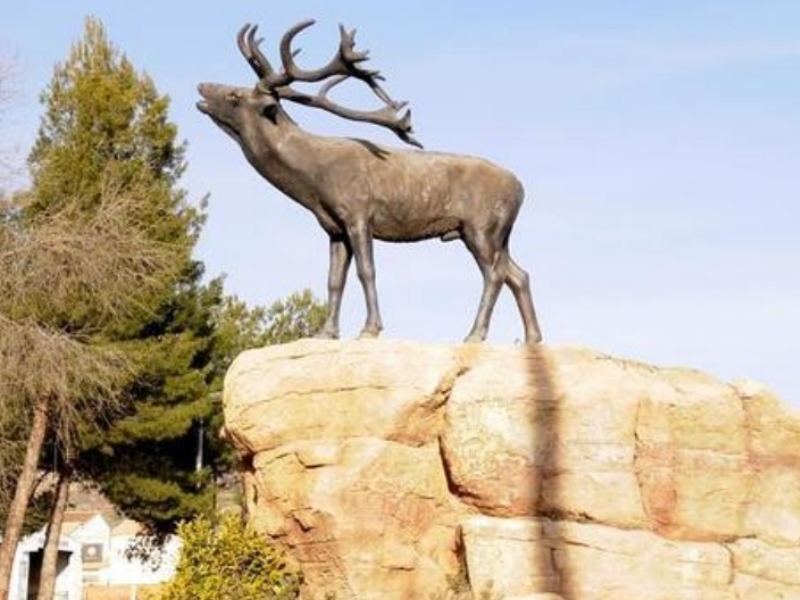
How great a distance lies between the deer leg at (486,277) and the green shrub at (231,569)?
2.97 m

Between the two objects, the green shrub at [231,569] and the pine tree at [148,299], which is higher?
the pine tree at [148,299]

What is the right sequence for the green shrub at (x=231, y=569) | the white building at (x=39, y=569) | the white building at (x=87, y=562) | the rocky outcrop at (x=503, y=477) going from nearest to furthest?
1. the rocky outcrop at (x=503, y=477)
2. the green shrub at (x=231, y=569)
3. the white building at (x=39, y=569)
4. the white building at (x=87, y=562)

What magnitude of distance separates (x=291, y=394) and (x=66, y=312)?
1211 cm

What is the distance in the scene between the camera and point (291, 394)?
49.4 ft

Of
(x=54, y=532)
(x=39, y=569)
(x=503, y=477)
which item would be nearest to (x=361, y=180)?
(x=503, y=477)

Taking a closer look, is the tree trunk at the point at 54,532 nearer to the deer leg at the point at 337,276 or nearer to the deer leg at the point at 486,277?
the deer leg at the point at 337,276

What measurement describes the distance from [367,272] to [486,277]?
50.2 inches

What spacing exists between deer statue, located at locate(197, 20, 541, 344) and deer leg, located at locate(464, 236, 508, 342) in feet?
0.03

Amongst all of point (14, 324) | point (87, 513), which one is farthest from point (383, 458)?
point (87, 513)

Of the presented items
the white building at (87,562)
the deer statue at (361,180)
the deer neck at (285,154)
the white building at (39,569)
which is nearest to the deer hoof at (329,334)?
the deer statue at (361,180)

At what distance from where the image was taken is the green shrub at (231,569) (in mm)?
14742

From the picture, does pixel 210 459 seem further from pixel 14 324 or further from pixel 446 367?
pixel 446 367

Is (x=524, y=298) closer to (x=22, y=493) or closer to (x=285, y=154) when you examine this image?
(x=285, y=154)

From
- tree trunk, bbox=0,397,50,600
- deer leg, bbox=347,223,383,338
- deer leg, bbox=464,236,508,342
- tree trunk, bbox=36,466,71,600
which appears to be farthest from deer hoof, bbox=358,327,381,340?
tree trunk, bbox=36,466,71,600
